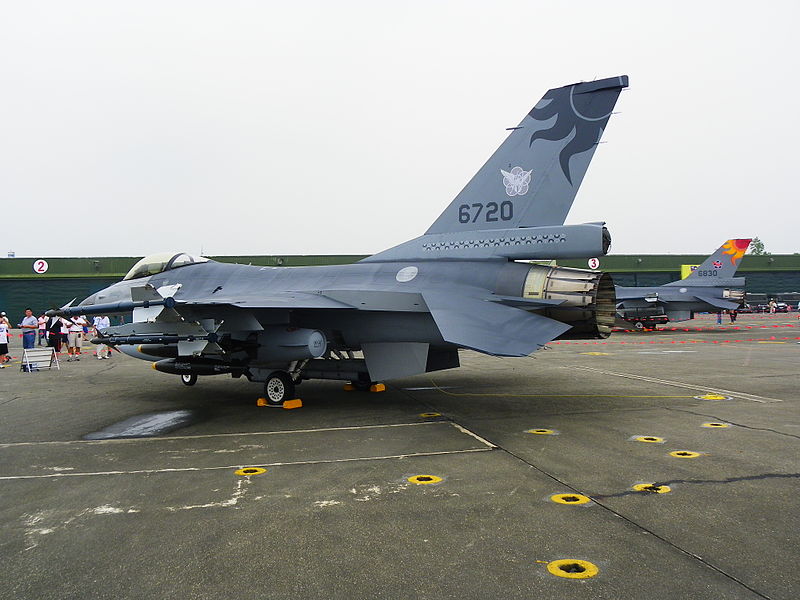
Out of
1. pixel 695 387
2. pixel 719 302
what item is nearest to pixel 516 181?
pixel 695 387

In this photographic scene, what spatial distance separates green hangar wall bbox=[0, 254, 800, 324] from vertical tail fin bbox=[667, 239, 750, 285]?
19.3 m

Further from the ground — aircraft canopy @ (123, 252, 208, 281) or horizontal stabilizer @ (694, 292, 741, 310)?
aircraft canopy @ (123, 252, 208, 281)

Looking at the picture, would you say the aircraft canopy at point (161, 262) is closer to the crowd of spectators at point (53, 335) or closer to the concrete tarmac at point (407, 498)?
the concrete tarmac at point (407, 498)

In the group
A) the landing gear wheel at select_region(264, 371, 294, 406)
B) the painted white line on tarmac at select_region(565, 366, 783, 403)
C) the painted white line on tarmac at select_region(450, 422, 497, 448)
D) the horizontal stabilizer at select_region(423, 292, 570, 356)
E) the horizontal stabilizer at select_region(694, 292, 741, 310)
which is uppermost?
the horizontal stabilizer at select_region(423, 292, 570, 356)

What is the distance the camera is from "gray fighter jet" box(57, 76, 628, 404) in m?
7.95

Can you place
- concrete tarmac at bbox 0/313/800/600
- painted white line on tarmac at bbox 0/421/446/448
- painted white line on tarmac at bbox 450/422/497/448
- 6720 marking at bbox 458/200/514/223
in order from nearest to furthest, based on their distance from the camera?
concrete tarmac at bbox 0/313/800/600 < painted white line on tarmac at bbox 450/422/497/448 < painted white line on tarmac at bbox 0/421/446/448 < 6720 marking at bbox 458/200/514/223

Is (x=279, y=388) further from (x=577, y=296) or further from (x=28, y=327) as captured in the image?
(x=28, y=327)

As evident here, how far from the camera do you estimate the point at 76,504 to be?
478 centimetres

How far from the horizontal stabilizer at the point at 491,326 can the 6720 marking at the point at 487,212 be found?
63.2 inches

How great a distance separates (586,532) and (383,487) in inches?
73.6

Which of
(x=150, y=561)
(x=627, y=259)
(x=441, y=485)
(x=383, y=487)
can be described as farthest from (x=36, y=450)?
(x=627, y=259)

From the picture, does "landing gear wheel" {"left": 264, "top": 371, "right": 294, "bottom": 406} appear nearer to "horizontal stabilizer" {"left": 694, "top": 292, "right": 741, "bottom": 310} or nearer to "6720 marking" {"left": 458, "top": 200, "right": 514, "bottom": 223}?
"6720 marking" {"left": 458, "top": 200, "right": 514, "bottom": 223}

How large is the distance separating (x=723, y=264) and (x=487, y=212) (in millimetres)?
24711

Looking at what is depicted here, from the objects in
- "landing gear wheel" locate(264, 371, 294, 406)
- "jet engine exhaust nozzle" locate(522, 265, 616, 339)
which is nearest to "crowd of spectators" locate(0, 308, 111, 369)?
"landing gear wheel" locate(264, 371, 294, 406)
